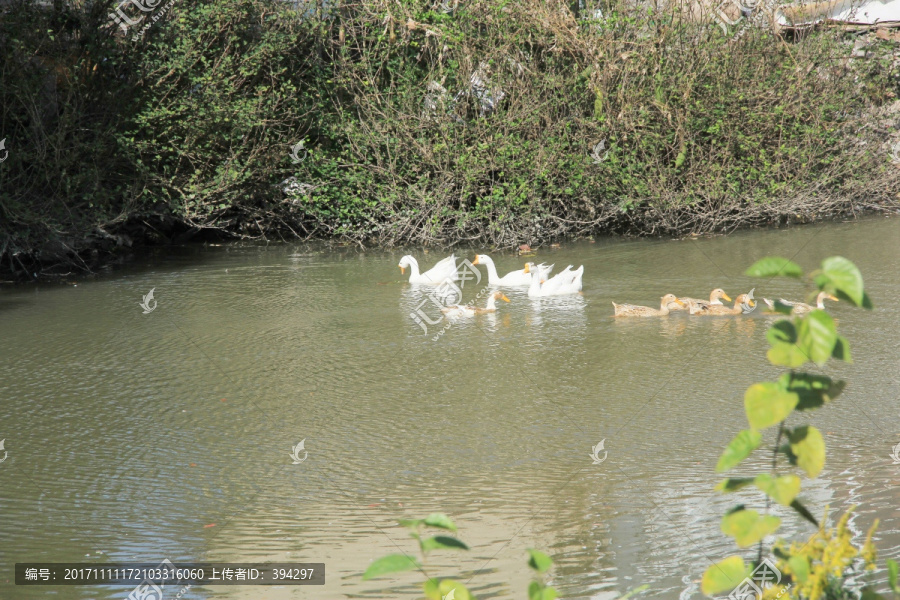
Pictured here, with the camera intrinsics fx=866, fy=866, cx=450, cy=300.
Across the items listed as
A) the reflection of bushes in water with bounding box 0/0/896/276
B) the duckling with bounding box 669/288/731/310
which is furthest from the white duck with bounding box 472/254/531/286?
the reflection of bushes in water with bounding box 0/0/896/276

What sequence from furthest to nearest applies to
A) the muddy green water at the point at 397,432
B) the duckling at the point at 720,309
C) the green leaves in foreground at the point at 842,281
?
1. the duckling at the point at 720,309
2. the muddy green water at the point at 397,432
3. the green leaves in foreground at the point at 842,281

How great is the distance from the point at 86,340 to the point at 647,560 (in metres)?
6.34

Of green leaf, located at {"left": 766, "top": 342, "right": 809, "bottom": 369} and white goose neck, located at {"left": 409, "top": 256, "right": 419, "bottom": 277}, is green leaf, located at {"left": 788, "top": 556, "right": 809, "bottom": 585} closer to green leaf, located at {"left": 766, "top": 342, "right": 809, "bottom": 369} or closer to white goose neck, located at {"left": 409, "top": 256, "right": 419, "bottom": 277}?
green leaf, located at {"left": 766, "top": 342, "right": 809, "bottom": 369}

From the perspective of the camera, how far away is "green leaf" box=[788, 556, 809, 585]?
6.22 feet

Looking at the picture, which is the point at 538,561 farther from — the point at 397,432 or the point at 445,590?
the point at 397,432

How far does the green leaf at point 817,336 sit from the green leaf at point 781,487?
10.1 inches

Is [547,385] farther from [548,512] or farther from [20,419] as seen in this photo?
[20,419]

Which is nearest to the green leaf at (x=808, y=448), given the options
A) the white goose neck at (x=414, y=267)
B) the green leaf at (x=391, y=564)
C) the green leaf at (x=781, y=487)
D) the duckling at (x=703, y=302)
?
the green leaf at (x=781, y=487)

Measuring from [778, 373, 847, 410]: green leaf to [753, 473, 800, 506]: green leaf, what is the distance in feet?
0.51

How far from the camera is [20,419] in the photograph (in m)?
6.25

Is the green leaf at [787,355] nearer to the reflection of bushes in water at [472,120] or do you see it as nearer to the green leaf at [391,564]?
the green leaf at [391,564]

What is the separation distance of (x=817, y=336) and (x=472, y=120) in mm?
11462

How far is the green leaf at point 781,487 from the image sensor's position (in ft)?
5.86

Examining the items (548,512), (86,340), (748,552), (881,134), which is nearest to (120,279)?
(86,340)
